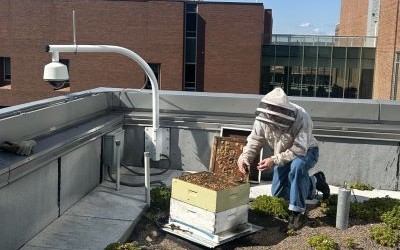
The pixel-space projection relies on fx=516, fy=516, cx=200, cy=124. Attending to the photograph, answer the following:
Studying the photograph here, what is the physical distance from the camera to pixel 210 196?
4.87 m

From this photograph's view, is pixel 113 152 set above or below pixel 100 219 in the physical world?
above

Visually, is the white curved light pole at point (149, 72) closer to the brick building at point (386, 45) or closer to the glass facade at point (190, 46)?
the brick building at point (386, 45)

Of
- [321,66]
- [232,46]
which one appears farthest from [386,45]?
[232,46]

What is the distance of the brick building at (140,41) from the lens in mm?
39875

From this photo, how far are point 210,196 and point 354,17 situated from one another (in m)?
45.9

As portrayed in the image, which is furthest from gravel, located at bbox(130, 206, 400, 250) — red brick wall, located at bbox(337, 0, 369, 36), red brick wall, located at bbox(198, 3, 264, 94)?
red brick wall, located at bbox(337, 0, 369, 36)

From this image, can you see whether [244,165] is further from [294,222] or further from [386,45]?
[386,45]

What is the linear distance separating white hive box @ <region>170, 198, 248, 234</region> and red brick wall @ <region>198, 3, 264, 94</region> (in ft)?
119

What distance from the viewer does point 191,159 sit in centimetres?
775

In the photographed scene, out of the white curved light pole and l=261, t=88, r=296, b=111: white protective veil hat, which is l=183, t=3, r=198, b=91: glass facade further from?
l=261, t=88, r=296, b=111: white protective veil hat

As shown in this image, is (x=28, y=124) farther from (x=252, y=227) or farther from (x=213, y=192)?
(x=252, y=227)

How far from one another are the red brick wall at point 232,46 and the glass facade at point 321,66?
1949mm

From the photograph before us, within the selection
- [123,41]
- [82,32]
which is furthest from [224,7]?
[82,32]

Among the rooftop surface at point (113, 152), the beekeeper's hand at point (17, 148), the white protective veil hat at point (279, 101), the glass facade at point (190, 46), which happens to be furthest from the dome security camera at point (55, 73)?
the glass facade at point (190, 46)
